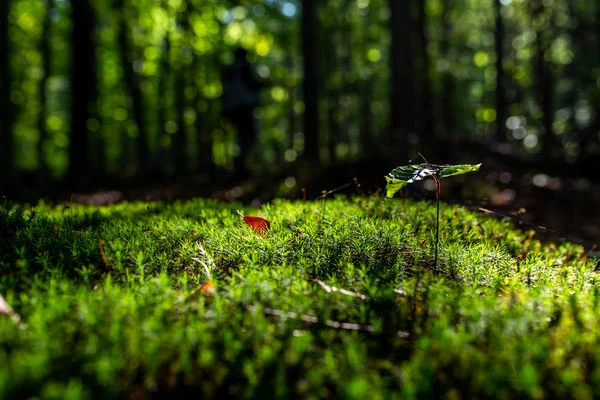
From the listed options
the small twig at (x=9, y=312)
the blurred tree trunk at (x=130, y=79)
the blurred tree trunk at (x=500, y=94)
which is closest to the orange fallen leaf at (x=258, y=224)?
the small twig at (x=9, y=312)

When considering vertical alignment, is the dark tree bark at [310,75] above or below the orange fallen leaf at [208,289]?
above

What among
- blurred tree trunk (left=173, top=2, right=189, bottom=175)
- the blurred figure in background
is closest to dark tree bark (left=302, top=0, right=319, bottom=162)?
the blurred figure in background

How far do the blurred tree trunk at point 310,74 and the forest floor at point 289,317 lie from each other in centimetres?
980

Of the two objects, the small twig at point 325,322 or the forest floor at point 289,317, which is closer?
the forest floor at point 289,317

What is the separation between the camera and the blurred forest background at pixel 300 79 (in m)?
10.5

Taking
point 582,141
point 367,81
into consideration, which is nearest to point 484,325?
point 582,141

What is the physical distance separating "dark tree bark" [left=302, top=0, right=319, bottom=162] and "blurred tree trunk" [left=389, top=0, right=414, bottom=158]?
2606mm

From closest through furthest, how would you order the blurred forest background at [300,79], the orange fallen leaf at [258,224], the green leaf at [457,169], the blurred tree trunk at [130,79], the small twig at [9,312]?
the small twig at [9,312]
the green leaf at [457,169]
the orange fallen leaf at [258,224]
the blurred forest background at [300,79]
the blurred tree trunk at [130,79]

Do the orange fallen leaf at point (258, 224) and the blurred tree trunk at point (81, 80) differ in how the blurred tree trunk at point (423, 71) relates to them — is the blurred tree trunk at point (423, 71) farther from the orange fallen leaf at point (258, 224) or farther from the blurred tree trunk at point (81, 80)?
the orange fallen leaf at point (258, 224)

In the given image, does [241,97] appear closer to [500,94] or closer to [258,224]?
[258,224]

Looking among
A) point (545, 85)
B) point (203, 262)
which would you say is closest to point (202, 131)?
point (545, 85)

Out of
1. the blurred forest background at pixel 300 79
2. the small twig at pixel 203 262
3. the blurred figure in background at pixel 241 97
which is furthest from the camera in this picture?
the blurred figure in background at pixel 241 97

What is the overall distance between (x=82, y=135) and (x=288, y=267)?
44.5ft

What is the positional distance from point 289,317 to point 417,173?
1.14 m
